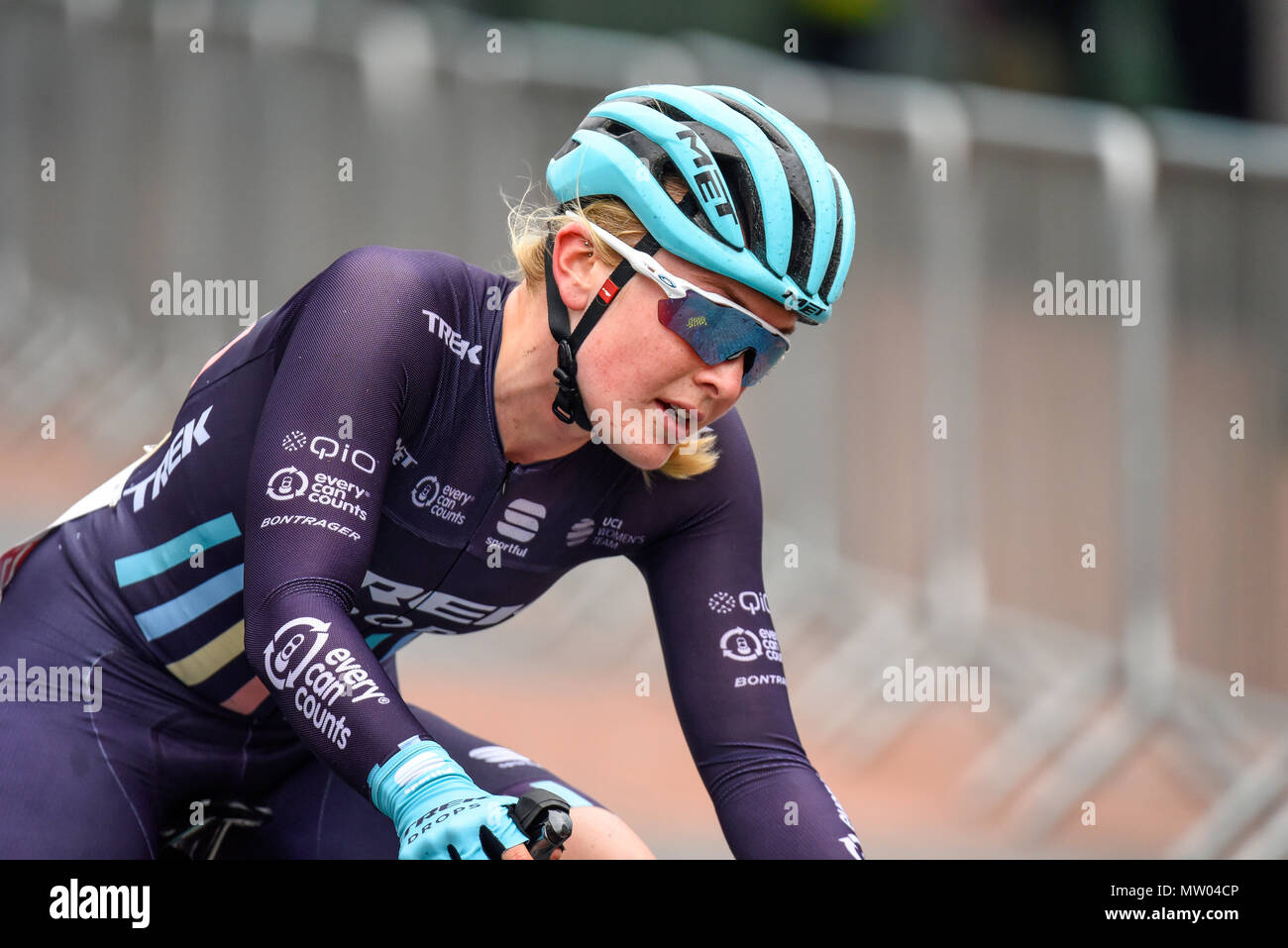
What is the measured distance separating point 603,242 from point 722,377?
1.09ft

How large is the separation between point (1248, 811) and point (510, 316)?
559cm

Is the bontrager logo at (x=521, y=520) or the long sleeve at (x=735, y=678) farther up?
the bontrager logo at (x=521, y=520)

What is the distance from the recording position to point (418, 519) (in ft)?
10.1

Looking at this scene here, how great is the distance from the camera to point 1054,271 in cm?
803

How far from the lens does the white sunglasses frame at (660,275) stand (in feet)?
9.29

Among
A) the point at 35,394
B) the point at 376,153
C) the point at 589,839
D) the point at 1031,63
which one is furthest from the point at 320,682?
the point at 1031,63

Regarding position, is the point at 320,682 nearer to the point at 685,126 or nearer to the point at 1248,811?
the point at 685,126
